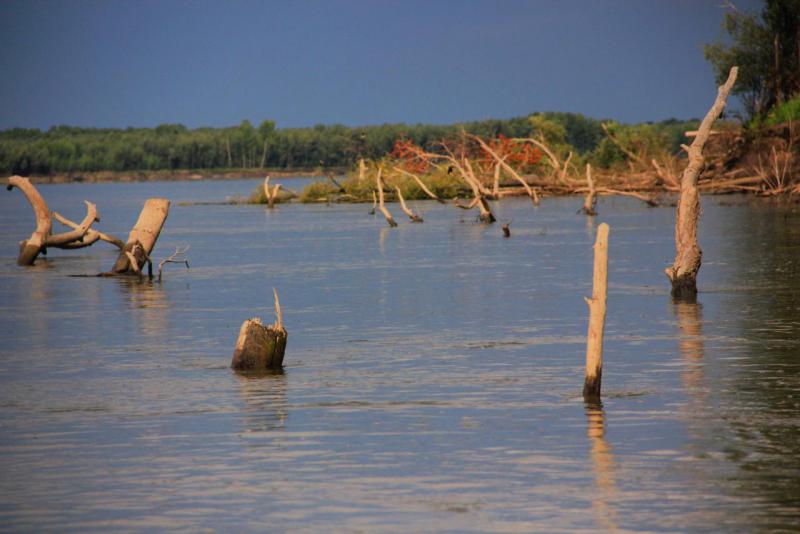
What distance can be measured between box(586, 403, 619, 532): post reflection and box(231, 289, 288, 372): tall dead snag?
4.78 meters

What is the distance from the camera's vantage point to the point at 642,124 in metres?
107

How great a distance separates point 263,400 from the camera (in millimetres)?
16625

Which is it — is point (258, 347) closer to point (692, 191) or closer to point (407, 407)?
point (407, 407)

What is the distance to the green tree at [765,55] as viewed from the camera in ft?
243

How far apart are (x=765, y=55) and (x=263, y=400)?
63227 mm

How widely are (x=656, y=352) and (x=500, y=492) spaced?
28.0 feet

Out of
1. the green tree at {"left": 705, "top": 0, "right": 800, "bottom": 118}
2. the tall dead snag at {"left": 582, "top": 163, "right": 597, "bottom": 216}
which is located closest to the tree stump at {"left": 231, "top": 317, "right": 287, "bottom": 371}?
the tall dead snag at {"left": 582, "top": 163, "right": 597, "bottom": 216}

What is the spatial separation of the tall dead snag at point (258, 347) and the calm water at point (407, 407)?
0.78ft

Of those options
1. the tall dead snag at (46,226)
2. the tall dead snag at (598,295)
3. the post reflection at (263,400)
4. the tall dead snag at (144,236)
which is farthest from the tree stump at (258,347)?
the tall dead snag at (46,226)

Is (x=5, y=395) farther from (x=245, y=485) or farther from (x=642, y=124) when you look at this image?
(x=642, y=124)

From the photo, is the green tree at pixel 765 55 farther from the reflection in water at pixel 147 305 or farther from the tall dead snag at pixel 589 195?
the reflection in water at pixel 147 305

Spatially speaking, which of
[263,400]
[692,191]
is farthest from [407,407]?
[692,191]

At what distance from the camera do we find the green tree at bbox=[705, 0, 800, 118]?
243 ft

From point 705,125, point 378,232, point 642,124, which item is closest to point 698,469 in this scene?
point 705,125
